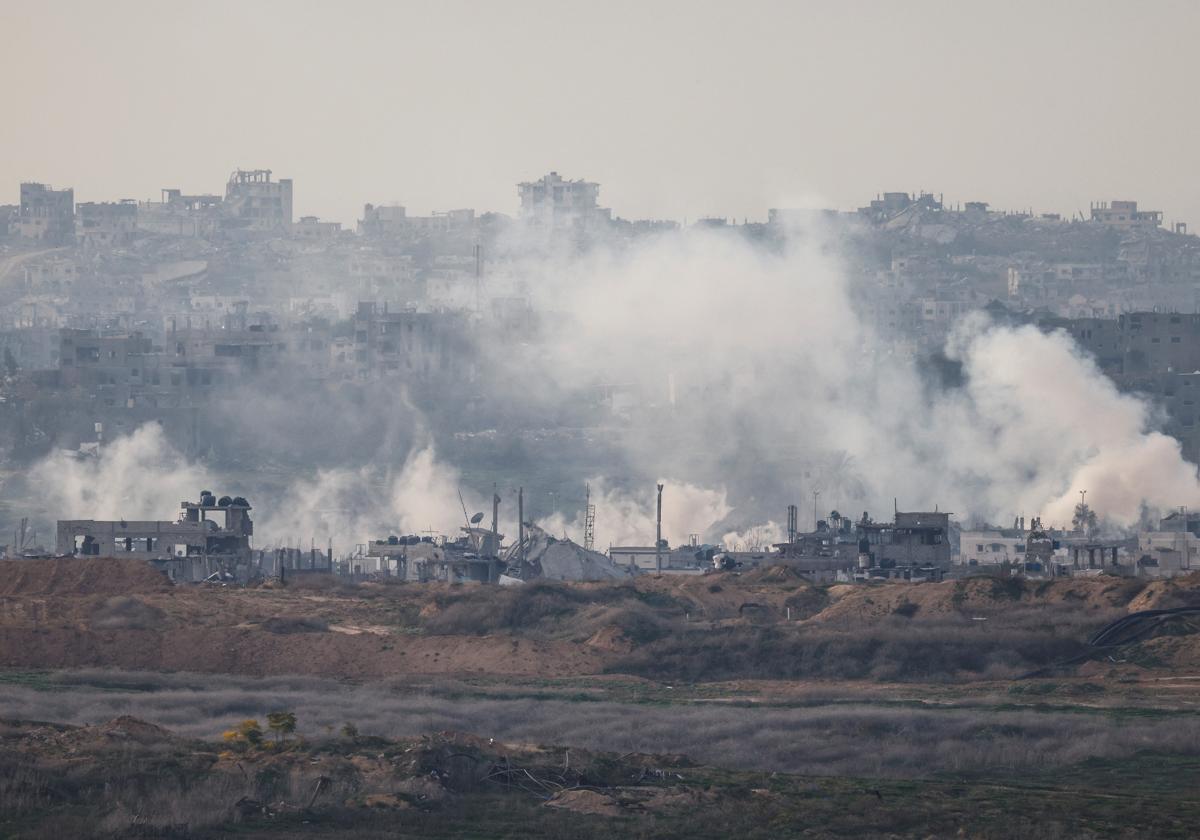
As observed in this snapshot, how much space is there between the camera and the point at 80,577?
74.5m

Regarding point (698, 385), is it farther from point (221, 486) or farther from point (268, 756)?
point (268, 756)

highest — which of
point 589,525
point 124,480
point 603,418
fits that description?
point 603,418

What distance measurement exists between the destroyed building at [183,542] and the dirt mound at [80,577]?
12068 mm

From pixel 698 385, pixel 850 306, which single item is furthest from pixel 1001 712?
pixel 850 306

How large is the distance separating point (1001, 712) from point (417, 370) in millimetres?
107916

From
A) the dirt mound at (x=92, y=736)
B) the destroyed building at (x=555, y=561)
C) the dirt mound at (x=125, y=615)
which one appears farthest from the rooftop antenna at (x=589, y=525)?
the dirt mound at (x=92, y=736)

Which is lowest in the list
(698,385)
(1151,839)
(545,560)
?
(1151,839)

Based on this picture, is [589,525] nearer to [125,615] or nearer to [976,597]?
[976,597]

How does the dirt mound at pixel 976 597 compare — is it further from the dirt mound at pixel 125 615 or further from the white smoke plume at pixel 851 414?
the white smoke plume at pixel 851 414

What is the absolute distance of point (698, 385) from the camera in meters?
157

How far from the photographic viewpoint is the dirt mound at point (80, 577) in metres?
73.6

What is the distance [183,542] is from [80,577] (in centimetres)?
1675

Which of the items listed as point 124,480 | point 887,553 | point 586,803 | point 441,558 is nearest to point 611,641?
point 887,553

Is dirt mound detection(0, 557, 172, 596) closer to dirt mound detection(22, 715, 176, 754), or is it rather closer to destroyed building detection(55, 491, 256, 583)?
destroyed building detection(55, 491, 256, 583)
